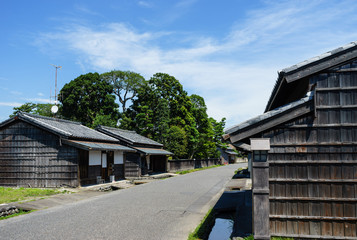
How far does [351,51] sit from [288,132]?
2380 mm

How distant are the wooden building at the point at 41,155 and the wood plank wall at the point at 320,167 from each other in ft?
49.6

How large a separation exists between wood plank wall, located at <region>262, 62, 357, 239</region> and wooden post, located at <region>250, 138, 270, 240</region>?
0.62 feet

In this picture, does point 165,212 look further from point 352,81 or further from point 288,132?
point 352,81

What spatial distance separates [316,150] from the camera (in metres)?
6.98

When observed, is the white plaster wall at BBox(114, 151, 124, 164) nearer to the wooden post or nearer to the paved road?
the paved road

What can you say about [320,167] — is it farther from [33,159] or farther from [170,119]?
[170,119]

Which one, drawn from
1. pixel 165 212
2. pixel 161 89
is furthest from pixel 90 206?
pixel 161 89

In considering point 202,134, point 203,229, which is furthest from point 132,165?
point 202,134

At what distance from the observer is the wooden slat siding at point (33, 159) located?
2006 centimetres

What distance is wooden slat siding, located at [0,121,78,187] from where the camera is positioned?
20.1 metres

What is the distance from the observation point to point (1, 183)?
21000 mm

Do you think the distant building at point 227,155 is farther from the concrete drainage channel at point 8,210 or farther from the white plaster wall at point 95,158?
the concrete drainage channel at point 8,210

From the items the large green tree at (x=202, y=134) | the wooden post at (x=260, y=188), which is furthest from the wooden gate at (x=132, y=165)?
the wooden post at (x=260, y=188)

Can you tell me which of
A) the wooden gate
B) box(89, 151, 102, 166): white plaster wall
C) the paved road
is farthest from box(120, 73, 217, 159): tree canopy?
the paved road
